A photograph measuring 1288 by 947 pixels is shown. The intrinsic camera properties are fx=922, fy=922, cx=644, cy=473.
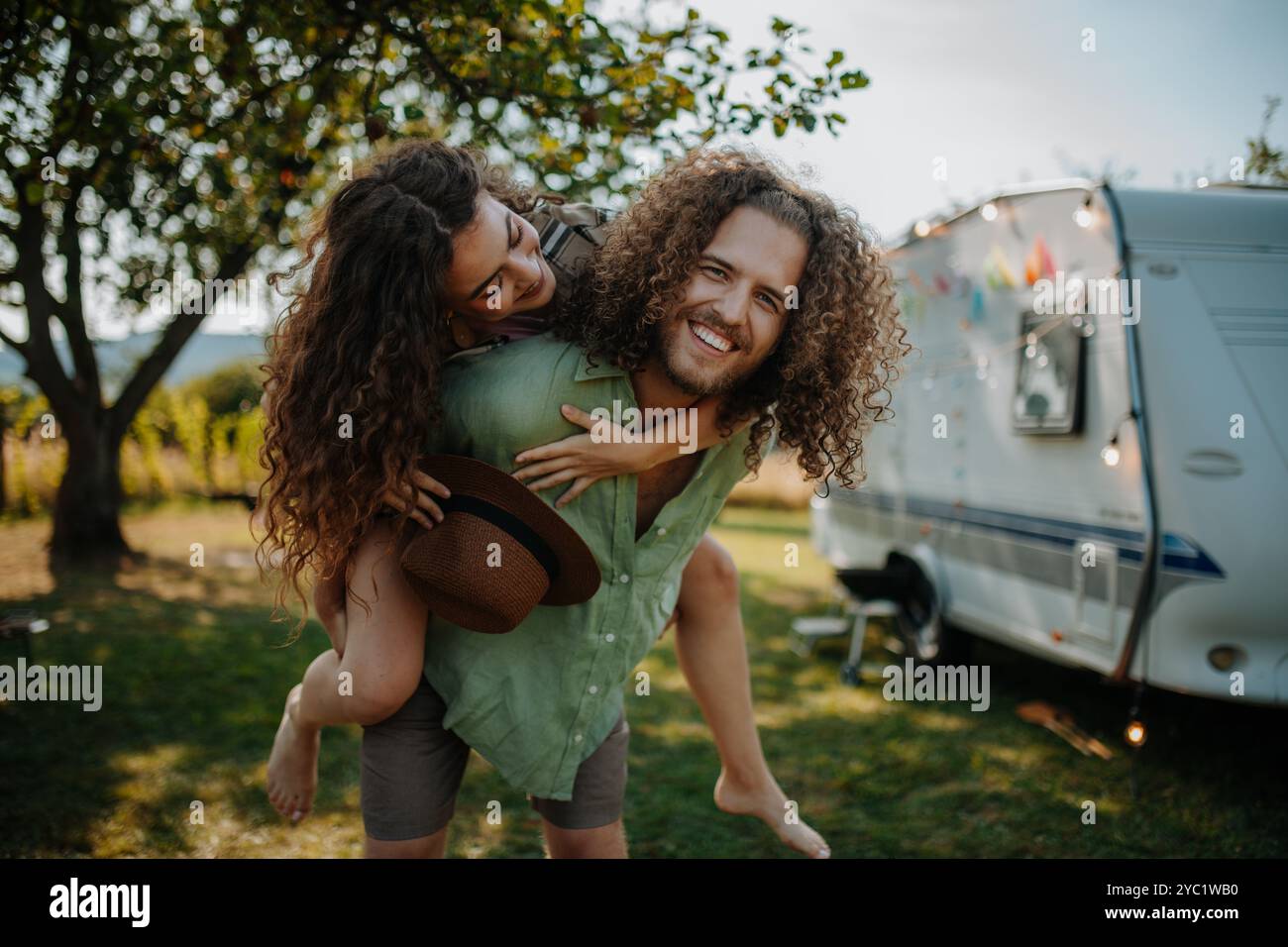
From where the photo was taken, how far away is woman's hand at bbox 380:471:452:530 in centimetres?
212

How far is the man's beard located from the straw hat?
0.47 meters

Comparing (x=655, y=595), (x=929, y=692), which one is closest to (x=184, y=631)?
(x=929, y=692)

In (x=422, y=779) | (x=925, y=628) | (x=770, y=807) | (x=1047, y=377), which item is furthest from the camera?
(x=925, y=628)

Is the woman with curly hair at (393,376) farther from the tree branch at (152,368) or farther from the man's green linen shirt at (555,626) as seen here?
the tree branch at (152,368)

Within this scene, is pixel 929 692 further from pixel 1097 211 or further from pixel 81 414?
pixel 81 414

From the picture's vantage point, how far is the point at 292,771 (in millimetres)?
2668

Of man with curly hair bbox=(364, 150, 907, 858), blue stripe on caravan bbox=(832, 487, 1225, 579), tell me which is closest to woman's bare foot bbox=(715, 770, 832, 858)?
man with curly hair bbox=(364, 150, 907, 858)

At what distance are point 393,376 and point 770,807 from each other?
6.08 feet

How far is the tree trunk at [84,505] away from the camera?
9.66 m

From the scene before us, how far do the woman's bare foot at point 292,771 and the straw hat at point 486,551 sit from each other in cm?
79

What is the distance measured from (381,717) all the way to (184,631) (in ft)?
19.8

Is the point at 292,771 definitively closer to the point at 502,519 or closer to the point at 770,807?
the point at 502,519

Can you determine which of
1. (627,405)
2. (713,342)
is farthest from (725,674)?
(713,342)

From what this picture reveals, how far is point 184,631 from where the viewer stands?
7.41 metres
